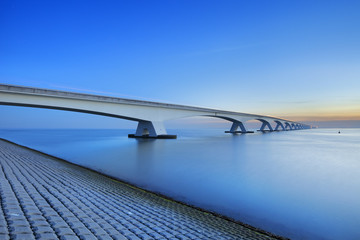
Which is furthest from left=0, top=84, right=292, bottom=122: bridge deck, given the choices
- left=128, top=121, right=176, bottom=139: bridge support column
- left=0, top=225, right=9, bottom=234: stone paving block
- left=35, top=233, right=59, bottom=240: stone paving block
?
left=35, top=233, right=59, bottom=240: stone paving block

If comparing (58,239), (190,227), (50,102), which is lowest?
(190,227)

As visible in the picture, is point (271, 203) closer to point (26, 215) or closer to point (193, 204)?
point (193, 204)

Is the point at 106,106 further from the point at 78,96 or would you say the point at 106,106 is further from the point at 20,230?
the point at 20,230

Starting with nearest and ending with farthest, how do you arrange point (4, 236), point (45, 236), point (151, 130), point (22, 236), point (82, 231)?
point (4, 236)
point (22, 236)
point (45, 236)
point (82, 231)
point (151, 130)

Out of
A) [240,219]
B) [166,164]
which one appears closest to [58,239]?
[240,219]

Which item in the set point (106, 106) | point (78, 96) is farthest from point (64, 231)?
point (106, 106)

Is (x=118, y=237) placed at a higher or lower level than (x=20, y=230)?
lower

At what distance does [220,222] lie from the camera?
470cm

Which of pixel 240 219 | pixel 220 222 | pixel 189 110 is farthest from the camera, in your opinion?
pixel 189 110

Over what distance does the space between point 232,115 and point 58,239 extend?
187ft

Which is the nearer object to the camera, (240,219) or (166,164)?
(240,219)

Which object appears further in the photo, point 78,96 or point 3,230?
point 78,96

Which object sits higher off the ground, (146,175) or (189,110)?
(189,110)

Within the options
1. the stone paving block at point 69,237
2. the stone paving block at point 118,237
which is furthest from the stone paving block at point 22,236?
the stone paving block at point 118,237
